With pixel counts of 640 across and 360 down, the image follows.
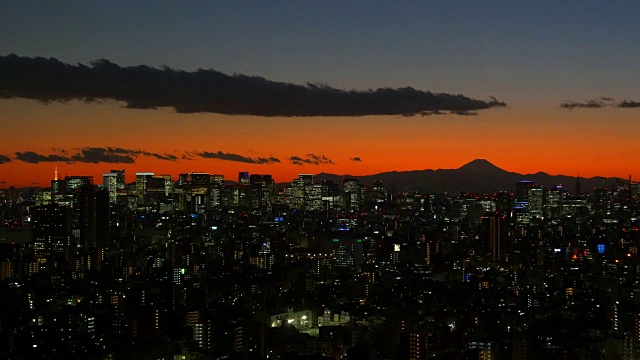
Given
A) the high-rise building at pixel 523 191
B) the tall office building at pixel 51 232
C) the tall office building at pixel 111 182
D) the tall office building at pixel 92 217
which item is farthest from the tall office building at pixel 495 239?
the tall office building at pixel 111 182

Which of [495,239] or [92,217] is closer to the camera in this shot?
[495,239]

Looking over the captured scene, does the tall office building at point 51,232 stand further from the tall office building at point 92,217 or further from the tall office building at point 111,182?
the tall office building at point 111,182

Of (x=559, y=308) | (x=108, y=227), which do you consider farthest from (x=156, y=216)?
(x=559, y=308)

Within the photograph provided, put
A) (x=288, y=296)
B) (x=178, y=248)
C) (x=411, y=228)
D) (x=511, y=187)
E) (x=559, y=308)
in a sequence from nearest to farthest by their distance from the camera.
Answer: (x=559, y=308)
(x=288, y=296)
(x=178, y=248)
(x=411, y=228)
(x=511, y=187)

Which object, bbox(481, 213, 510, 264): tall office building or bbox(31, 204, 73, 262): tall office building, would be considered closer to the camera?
bbox(31, 204, 73, 262): tall office building

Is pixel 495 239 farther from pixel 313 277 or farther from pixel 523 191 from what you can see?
pixel 523 191

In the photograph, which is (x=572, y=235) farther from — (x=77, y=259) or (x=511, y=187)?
(x=511, y=187)

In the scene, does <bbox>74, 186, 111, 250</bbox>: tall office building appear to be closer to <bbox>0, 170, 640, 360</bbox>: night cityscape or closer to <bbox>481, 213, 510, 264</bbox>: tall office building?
<bbox>0, 170, 640, 360</bbox>: night cityscape

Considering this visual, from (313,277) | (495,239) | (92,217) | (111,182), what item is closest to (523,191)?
(495,239)

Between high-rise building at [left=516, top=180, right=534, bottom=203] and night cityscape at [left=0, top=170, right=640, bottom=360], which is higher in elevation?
high-rise building at [left=516, top=180, right=534, bottom=203]

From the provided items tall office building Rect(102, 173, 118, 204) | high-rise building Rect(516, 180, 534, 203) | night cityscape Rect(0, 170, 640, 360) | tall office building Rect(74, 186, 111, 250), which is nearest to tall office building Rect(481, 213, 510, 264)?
night cityscape Rect(0, 170, 640, 360)

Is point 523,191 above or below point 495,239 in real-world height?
above
